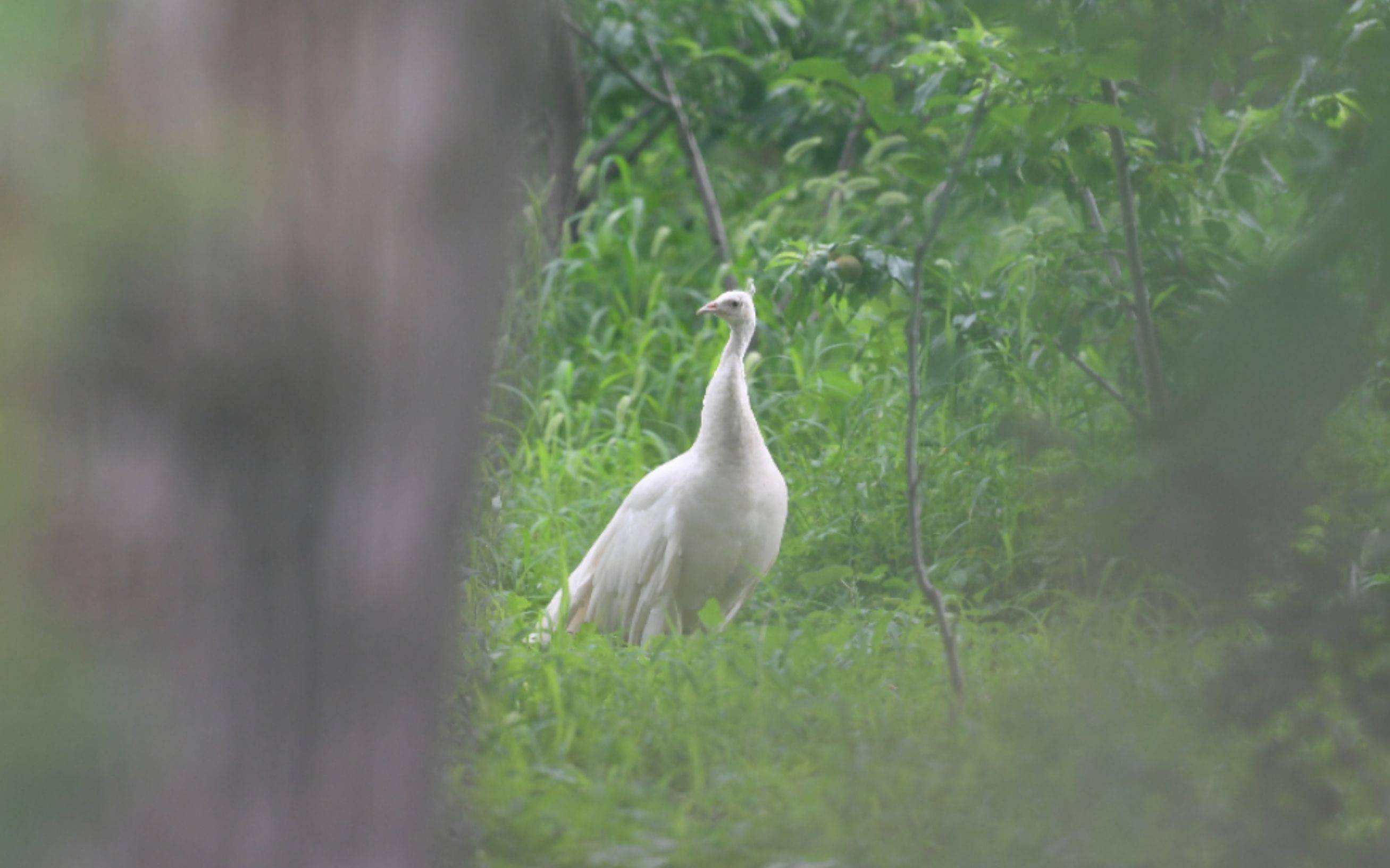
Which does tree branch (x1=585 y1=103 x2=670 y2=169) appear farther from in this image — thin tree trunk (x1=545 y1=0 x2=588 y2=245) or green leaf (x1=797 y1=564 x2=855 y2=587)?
green leaf (x1=797 y1=564 x2=855 y2=587)

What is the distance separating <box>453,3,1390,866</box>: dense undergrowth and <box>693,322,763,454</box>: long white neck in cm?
34

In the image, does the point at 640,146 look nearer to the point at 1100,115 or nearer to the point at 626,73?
the point at 626,73

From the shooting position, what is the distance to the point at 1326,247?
147 cm

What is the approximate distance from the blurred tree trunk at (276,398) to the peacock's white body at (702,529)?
276cm

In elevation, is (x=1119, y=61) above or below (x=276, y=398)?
above

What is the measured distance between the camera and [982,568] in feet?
14.4

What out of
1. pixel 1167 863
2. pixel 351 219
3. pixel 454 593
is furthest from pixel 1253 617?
pixel 351 219

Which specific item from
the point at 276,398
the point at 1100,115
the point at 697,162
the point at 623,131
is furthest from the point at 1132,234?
the point at 623,131

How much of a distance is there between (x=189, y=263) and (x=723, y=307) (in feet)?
11.1

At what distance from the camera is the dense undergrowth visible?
187cm

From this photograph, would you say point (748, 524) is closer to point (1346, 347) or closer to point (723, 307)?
point (723, 307)

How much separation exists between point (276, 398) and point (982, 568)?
11.3 ft

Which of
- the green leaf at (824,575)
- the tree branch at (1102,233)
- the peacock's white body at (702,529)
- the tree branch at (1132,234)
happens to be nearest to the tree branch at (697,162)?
the peacock's white body at (702,529)

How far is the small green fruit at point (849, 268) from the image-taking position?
11.1 ft
